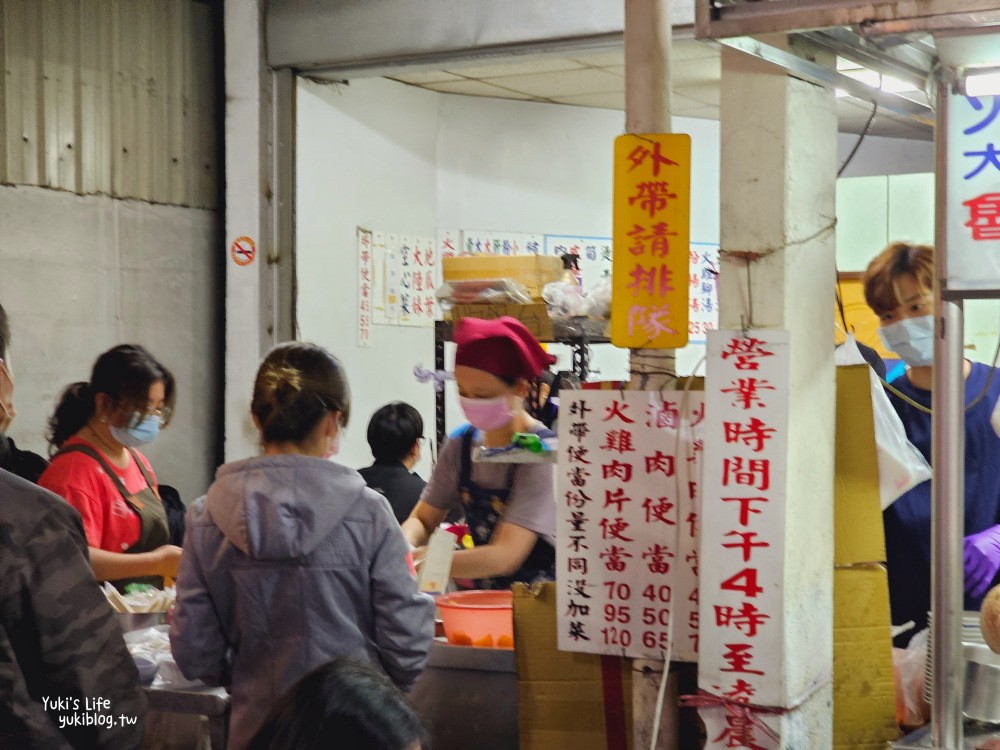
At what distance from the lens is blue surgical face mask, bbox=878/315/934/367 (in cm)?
348

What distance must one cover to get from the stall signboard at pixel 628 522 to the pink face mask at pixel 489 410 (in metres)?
0.43

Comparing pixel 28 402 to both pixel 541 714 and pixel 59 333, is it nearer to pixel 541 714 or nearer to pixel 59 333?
pixel 59 333

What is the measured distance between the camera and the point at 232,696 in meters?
2.71

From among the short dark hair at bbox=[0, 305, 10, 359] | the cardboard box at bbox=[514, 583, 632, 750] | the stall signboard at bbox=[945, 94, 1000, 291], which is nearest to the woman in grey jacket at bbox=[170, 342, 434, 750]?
the cardboard box at bbox=[514, 583, 632, 750]

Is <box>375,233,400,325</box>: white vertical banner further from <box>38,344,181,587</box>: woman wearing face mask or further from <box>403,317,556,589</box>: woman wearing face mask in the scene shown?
<box>403,317,556,589</box>: woman wearing face mask

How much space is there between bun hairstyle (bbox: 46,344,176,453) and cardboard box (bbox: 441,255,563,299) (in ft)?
5.82

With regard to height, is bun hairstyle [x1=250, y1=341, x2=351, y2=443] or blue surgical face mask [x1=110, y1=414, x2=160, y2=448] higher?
bun hairstyle [x1=250, y1=341, x2=351, y2=443]

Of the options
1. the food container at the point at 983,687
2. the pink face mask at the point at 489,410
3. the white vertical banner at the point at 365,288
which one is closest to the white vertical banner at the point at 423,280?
the white vertical banner at the point at 365,288

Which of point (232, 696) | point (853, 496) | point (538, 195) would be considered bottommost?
point (232, 696)

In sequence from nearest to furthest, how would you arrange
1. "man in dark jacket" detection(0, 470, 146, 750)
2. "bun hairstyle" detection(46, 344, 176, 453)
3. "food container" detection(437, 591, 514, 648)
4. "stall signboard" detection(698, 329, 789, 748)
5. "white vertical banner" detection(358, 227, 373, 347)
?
1. "man in dark jacket" detection(0, 470, 146, 750)
2. "stall signboard" detection(698, 329, 789, 748)
3. "food container" detection(437, 591, 514, 648)
4. "bun hairstyle" detection(46, 344, 176, 453)
5. "white vertical banner" detection(358, 227, 373, 347)

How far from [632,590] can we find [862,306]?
5541 millimetres

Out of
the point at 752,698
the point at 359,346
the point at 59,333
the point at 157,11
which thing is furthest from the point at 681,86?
the point at 752,698

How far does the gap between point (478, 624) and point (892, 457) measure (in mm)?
1282

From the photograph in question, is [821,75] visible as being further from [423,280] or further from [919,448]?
[423,280]
